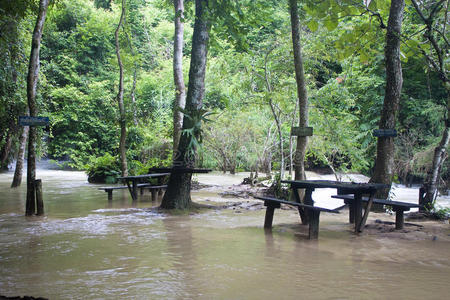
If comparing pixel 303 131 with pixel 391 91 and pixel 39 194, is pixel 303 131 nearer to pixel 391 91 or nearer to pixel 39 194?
pixel 391 91

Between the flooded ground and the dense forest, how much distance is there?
288 cm

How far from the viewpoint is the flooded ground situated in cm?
360

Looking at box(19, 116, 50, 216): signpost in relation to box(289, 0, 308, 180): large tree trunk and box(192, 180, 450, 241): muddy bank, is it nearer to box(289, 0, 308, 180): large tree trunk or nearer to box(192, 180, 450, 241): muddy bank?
box(192, 180, 450, 241): muddy bank

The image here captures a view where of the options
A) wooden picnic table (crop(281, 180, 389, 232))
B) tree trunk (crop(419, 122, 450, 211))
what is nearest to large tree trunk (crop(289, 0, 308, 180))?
wooden picnic table (crop(281, 180, 389, 232))

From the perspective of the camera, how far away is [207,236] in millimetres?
6055

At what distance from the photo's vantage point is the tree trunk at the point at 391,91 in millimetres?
8531

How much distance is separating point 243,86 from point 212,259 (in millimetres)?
9636

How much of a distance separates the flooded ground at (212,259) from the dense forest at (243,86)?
9.46 ft

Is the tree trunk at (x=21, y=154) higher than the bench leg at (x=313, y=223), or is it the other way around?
the tree trunk at (x=21, y=154)

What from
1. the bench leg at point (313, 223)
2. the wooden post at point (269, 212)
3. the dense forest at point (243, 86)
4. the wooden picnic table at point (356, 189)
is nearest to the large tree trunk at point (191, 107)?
the dense forest at point (243, 86)

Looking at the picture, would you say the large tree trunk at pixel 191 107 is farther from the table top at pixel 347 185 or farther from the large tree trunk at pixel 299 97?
the table top at pixel 347 185

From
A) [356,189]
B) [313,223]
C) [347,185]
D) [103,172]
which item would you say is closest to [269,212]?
[313,223]

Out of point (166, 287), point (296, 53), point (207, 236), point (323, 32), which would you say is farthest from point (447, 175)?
point (166, 287)

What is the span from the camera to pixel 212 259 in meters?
4.68
